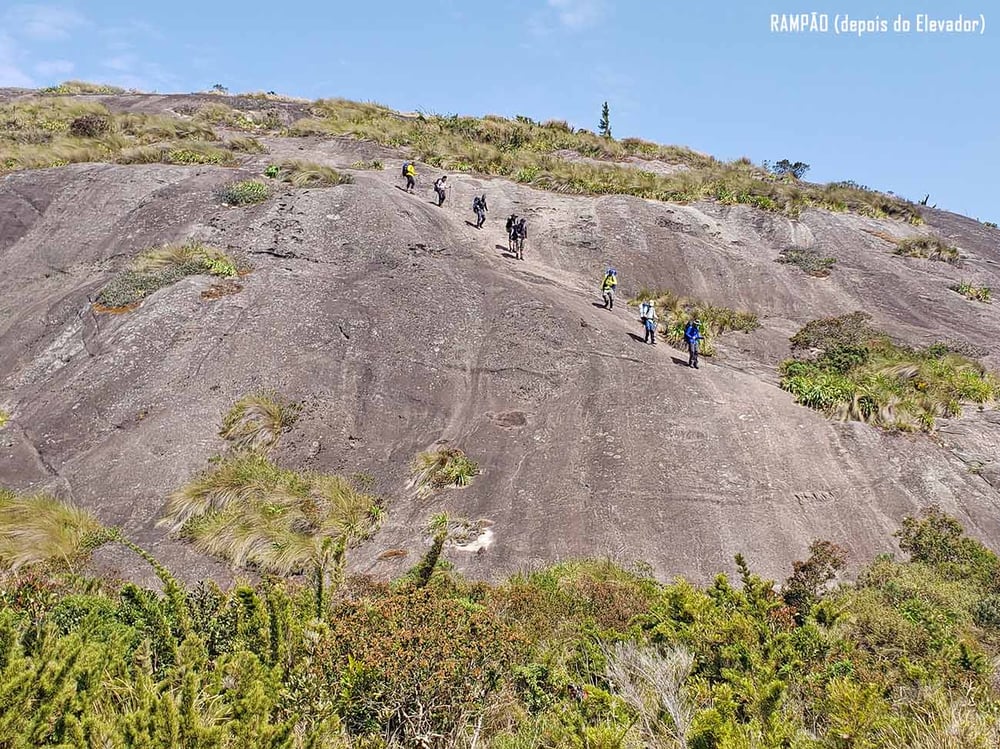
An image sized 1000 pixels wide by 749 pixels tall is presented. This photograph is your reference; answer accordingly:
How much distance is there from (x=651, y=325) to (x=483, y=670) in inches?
582

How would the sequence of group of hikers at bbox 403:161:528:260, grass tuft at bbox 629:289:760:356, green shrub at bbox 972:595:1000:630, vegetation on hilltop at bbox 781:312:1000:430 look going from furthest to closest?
group of hikers at bbox 403:161:528:260
grass tuft at bbox 629:289:760:356
vegetation on hilltop at bbox 781:312:1000:430
green shrub at bbox 972:595:1000:630

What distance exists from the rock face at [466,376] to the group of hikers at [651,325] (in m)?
0.61

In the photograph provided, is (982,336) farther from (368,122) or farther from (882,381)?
(368,122)

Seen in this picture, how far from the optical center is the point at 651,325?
20047 mm

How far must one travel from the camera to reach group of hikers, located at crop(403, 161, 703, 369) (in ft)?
61.2

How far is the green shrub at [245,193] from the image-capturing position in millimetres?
25062

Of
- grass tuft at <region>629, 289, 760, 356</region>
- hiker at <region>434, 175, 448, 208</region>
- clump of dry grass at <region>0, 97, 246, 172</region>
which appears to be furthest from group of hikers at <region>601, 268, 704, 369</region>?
clump of dry grass at <region>0, 97, 246, 172</region>

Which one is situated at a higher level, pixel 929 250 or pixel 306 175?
pixel 929 250

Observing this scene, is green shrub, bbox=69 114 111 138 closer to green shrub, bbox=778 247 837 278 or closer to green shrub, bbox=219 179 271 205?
green shrub, bbox=219 179 271 205

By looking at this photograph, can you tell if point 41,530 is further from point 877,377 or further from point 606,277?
point 877,377

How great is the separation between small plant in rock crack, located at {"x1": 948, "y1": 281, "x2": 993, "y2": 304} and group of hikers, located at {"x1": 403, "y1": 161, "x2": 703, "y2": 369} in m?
11.5

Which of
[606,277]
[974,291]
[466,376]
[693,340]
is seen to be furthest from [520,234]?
[974,291]

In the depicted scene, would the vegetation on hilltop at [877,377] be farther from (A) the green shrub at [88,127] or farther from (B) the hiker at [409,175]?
(A) the green shrub at [88,127]

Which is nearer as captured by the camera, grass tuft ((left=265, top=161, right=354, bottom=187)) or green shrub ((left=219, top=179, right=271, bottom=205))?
green shrub ((left=219, top=179, right=271, bottom=205))
